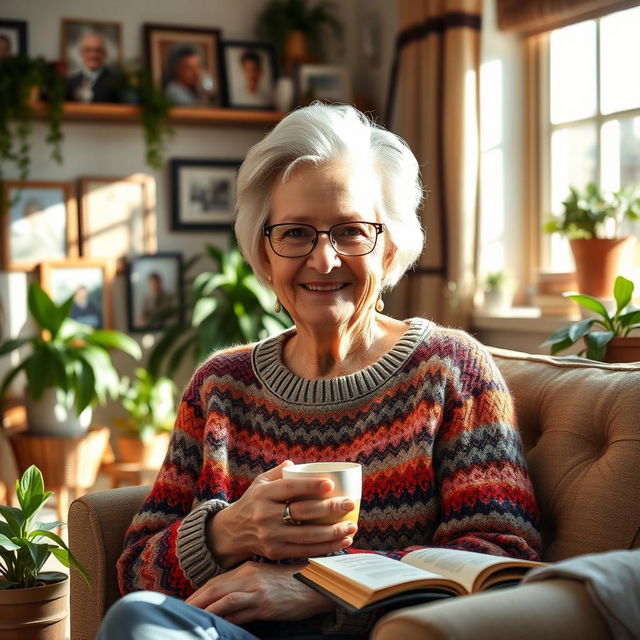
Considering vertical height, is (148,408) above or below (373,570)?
below

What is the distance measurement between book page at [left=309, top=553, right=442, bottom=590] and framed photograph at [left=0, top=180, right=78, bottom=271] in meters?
3.07

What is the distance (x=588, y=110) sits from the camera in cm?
347

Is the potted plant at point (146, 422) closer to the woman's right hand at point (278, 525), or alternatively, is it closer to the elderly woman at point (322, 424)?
the elderly woman at point (322, 424)

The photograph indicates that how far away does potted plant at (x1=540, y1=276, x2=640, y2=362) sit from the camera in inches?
79.6

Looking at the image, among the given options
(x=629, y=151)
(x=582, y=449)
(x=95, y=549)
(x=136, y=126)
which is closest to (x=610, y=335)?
(x=582, y=449)

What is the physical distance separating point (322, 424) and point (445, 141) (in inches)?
83.9

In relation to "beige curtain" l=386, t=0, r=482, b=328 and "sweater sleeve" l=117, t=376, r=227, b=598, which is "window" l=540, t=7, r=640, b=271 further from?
"sweater sleeve" l=117, t=376, r=227, b=598

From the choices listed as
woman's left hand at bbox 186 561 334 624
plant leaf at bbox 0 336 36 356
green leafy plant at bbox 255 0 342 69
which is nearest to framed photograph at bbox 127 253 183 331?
plant leaf at bbox 0 336 36 356

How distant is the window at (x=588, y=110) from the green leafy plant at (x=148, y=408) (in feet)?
5.23

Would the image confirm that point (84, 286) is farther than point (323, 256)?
Yes

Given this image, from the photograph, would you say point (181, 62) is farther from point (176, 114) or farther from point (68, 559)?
point (68, 559)

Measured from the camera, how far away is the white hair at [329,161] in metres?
1.75

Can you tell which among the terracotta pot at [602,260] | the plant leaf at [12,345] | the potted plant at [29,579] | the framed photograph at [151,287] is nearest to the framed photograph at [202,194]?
the framed photograph at [151,287]

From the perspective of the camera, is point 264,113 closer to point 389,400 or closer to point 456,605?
point 389,400
